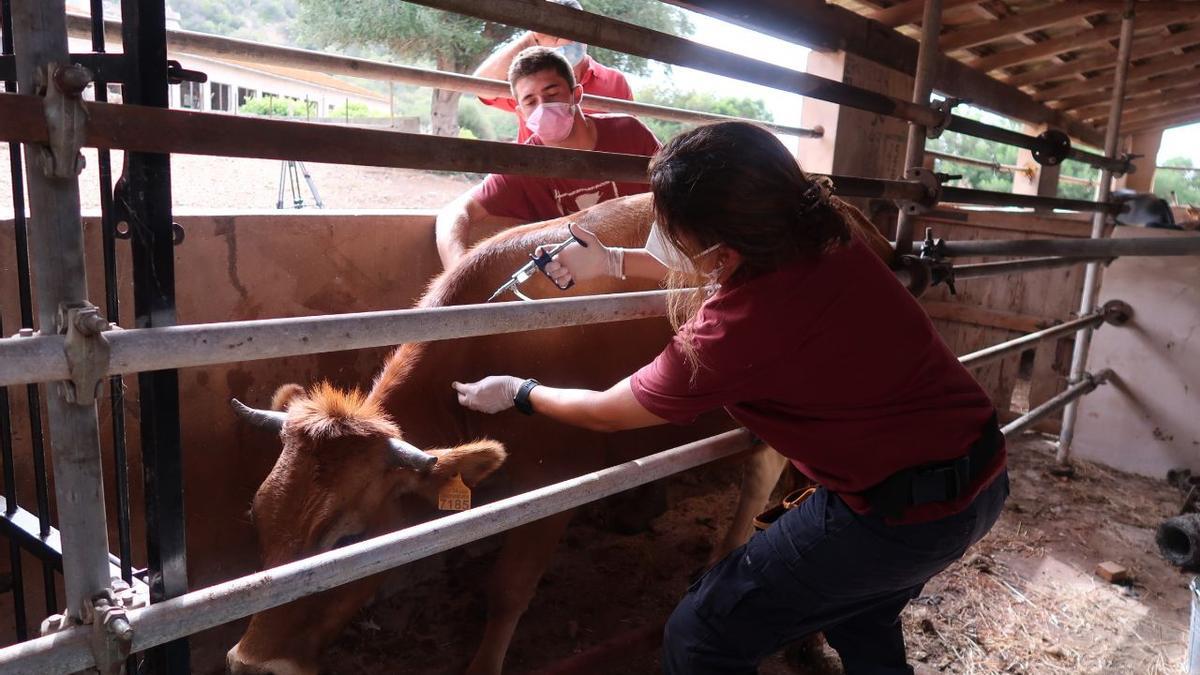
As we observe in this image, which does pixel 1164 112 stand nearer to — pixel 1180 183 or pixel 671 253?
pixel 671 253

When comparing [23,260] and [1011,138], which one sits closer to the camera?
[23,260]

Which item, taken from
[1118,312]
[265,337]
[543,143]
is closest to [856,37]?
[543,143]

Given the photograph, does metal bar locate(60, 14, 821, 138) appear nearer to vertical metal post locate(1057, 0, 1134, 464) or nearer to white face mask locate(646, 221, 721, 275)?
white face mask locate(646, 221, 721, 275)

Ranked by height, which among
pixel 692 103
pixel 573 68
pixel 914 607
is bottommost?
pixel 914 607

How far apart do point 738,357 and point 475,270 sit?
1.41 meters

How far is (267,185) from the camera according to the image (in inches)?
422

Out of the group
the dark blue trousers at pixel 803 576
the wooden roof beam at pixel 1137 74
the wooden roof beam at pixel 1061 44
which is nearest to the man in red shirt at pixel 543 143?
the dark blue trousers at pixel 803 576

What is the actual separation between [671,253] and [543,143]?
1.92 metres

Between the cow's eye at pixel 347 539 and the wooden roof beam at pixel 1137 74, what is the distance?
765cm

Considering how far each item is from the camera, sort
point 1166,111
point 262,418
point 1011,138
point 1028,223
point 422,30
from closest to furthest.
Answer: point 262,418
point 1011,138
point 1028,223
point 1166,111
point 422,30

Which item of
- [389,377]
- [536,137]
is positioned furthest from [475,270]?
[536,137]

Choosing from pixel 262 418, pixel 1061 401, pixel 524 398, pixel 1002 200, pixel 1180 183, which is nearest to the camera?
pixel 524 398

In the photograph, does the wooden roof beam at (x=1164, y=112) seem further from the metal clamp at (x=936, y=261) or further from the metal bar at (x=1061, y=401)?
the metal clamp at (x=936, y=261)

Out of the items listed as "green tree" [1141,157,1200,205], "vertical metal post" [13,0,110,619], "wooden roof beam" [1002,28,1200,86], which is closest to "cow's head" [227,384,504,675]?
"vertical metal post" [13,0,110,619]
